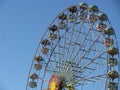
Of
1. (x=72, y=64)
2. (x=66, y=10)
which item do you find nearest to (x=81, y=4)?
(x=66, y=10)

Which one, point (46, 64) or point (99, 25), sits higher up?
point (99, 25)

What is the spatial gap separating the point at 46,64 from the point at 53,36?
2816 millimetres

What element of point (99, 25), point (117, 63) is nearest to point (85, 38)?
point (99, 25)

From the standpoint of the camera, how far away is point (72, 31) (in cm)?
3703

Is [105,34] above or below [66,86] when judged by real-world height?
above

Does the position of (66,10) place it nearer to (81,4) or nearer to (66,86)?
(81,4)

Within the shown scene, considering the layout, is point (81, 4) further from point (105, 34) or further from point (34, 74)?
point (34, 74)

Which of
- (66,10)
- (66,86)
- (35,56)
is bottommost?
(66,86)

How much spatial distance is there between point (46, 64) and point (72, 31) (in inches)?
125

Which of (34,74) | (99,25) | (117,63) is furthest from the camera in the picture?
(34,74)

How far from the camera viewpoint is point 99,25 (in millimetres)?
35531

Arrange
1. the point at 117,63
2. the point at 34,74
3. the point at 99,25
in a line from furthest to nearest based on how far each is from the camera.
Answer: the point at 34,74
the point at 99,25
the point at 117,63

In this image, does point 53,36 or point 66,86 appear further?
point 53,36

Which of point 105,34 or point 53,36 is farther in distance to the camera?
point 53,36
